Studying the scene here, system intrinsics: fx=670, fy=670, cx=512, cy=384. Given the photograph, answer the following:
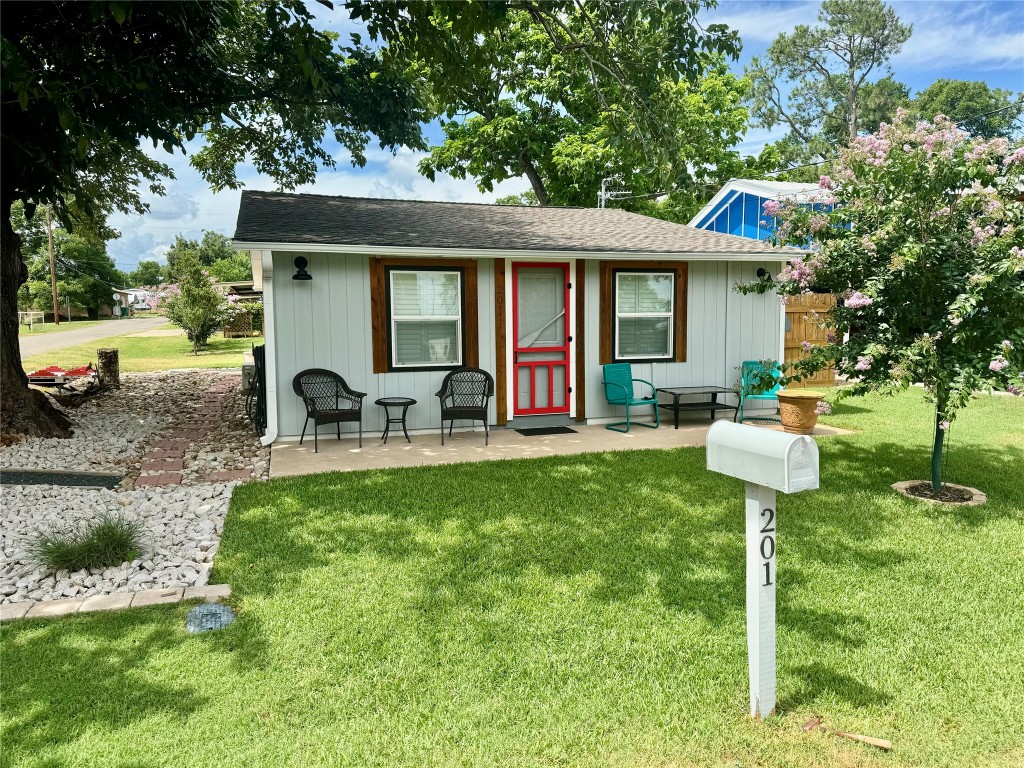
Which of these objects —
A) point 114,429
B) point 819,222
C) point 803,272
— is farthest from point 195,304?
point 819,222

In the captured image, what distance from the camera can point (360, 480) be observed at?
6.16 meters

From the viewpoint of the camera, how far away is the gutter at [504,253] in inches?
287

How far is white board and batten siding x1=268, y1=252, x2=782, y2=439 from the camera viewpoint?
25.6ft

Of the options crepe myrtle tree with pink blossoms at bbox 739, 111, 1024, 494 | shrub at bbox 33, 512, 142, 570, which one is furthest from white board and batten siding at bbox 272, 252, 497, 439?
crepe myrtle tree with pink blossoms at bbox 739, 111, 1024, 494

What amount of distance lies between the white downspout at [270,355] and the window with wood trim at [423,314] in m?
1.15

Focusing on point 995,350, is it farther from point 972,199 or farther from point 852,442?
point 852,442

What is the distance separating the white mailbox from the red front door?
6.39 meters

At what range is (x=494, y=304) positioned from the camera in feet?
28.3

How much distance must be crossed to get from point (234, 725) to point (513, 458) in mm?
4667

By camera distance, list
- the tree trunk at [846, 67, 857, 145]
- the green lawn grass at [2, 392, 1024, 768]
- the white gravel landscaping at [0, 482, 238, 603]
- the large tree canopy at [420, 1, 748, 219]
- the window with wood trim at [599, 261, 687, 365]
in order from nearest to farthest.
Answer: the green lawn grass at [2, 392, 1024, 768]
the white gravel landscaping at [0, 482, 238, 603]
the window with wood trim at [599, 261, 687, 365]
the large tree canopy at [420, 1, 748, 219]
the tree trunk at [846, 67, 857, 145]

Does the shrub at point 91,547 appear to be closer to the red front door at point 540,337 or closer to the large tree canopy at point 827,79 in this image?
the red front door at point 540,337

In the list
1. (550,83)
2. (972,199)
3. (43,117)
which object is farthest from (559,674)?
(550,83)

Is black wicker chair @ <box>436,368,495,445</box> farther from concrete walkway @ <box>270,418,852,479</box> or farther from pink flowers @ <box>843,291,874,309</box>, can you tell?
pink flowers @ <box>843,291,874,309</box>

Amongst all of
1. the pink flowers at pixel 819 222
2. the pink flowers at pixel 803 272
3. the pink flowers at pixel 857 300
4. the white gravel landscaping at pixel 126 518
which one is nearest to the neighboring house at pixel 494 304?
the white gravel landscaping at pixel 126 518
